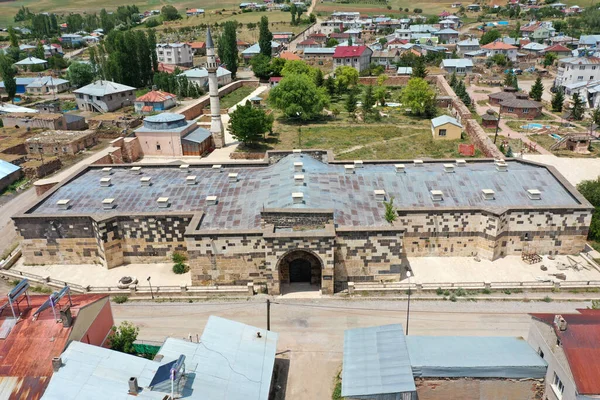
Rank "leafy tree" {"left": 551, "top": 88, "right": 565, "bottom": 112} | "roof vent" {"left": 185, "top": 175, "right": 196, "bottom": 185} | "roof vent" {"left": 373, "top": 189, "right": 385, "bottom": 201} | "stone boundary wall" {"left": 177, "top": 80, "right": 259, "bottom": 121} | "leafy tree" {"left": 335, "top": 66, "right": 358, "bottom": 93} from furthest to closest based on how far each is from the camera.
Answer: "leafy tree" {"left": 335, "top": 66, "right": 358, "bottom": 93} → "leafy tree" {"left": 551, "top": 88, "right": 565, "bottom": 112} → "stone boundary wall" {"left": 177, "top": 80, "right": 259, "bottom": 121} → "roof vent" {"left": 185, "top": 175, "right": 196, "bottom": 185} → "roof vent" {"left": 373, "top": 189, "right": 385, "bottom": 201}

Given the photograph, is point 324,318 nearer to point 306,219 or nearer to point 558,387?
point 306,219

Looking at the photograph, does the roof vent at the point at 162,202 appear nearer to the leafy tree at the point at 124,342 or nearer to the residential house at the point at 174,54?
the leafy tree at the point at 124,342

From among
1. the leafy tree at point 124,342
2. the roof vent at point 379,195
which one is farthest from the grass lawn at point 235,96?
the leafy tree at point 124,342

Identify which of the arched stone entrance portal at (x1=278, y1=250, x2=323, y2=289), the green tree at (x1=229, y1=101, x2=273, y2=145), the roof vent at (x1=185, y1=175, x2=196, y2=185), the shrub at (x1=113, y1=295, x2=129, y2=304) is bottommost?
the shrub at (x1=113, y1=295, x2=129, y2=304)

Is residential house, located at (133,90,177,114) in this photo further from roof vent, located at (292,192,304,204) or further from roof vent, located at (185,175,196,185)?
roof vent, located at (292,192,304,204)

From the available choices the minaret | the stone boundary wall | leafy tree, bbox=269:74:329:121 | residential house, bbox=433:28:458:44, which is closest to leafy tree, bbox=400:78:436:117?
leafy tree, bbox=269:74:329:121

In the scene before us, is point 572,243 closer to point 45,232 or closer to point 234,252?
point 234,252
